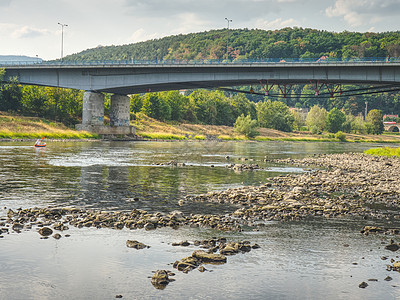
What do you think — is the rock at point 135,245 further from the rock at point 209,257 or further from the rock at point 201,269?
the rock at point 201,269

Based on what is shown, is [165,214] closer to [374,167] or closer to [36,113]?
[374,167]

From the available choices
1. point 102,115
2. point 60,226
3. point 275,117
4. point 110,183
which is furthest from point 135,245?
point 275,117

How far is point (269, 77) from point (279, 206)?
61922 millimetres

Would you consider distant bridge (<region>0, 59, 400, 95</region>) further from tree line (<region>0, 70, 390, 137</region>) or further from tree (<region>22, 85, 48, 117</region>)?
tree line (<region>0, 70, 390, 137</region>)

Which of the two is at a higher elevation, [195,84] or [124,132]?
[195,84]

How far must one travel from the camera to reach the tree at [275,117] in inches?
6791

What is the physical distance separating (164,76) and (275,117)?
9053cm

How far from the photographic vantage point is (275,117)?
173125mm

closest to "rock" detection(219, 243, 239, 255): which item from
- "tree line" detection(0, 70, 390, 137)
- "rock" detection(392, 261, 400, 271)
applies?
"rock" detection(392, 261, 400, 271)

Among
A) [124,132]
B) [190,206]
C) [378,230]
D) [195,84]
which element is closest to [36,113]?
[124,132]

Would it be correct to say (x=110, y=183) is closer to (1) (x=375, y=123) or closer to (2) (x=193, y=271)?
(2) (x=193, y=271)

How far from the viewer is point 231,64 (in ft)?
265

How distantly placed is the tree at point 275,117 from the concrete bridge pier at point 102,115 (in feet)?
257

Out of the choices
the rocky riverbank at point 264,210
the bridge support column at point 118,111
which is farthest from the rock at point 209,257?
the bridge support column at point 118,111
